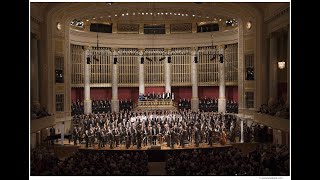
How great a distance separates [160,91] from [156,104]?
2763 millimetres

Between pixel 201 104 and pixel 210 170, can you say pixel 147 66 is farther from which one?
pixel 210 170

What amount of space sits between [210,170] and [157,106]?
13.7 m

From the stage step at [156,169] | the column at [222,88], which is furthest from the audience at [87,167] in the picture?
the column at [222,88]

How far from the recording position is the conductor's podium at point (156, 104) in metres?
21.7

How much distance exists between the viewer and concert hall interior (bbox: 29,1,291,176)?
10.1 meters

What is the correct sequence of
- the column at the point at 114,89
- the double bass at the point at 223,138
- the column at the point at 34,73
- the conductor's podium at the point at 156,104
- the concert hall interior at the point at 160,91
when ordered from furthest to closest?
the column at the point at 114,89
the conductor's podium at the point at 156,104
the column at the point at 34,73
the double bass at the point at 223,138
the concert hall interior at the point at 160,91

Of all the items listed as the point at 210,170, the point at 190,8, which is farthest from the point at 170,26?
the point at 210,170

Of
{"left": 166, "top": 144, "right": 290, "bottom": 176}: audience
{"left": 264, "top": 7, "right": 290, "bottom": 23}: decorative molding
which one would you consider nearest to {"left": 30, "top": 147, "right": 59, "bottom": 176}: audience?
{"left": 166, "top": 144, "right": 290, "bottom": 176}: audience

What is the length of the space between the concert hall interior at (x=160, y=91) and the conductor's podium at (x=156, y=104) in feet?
0.19

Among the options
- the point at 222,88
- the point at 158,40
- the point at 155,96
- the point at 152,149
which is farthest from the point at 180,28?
the point at 152,149

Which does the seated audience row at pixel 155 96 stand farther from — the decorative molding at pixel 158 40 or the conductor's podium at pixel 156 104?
the decorative molding at pixel 158 40

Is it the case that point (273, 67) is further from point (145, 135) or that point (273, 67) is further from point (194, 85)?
point (194, 85)

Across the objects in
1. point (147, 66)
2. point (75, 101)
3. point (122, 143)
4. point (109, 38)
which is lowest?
point (122, 143)

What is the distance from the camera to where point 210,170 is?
8180mm
